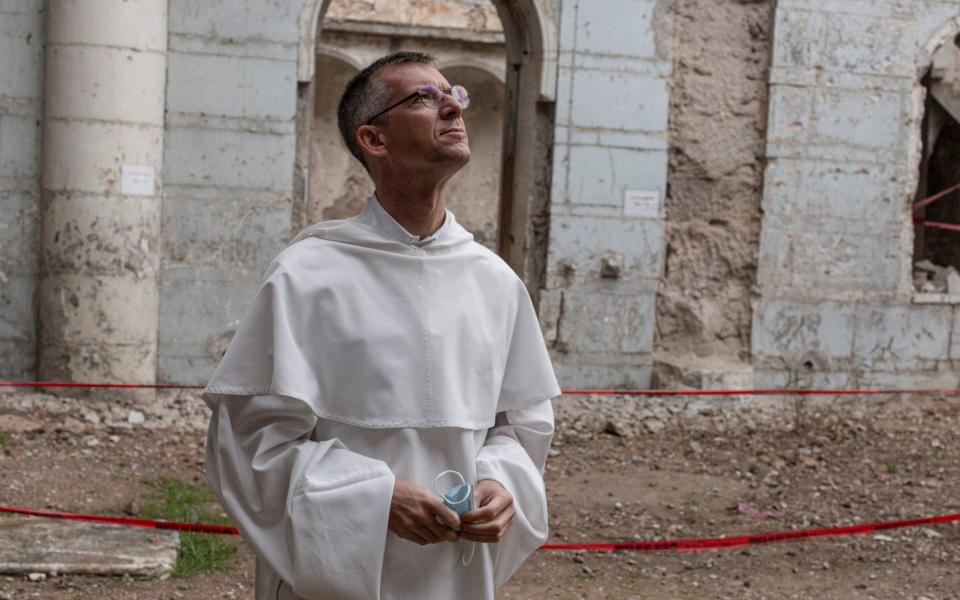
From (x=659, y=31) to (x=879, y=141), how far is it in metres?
1.99

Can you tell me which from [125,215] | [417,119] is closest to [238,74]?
[125,215]

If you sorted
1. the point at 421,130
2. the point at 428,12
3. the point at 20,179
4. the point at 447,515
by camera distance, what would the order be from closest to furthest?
1. the point at 447,515
2. the point at 421,130
3. the point at 20,179
4. the point at 428,12

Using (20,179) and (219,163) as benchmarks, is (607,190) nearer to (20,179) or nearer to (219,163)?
(219,163)

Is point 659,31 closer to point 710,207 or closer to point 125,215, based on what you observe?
point 710,207

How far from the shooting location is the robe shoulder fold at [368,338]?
2322 mm

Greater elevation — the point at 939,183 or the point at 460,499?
the point at 939,183

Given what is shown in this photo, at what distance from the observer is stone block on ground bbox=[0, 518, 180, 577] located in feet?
16.5

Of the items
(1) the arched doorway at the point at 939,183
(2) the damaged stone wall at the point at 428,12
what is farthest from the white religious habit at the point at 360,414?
(2) the damaged stone wall at the point at 428,12

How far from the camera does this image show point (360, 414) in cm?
232

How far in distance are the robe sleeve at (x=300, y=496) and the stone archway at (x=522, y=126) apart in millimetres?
6262

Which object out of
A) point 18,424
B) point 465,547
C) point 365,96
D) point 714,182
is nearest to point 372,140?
point 365,96

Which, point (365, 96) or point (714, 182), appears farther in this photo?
point (714, 182)

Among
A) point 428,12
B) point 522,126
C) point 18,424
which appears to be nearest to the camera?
point 18,424

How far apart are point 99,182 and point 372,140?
5984 millimetres
